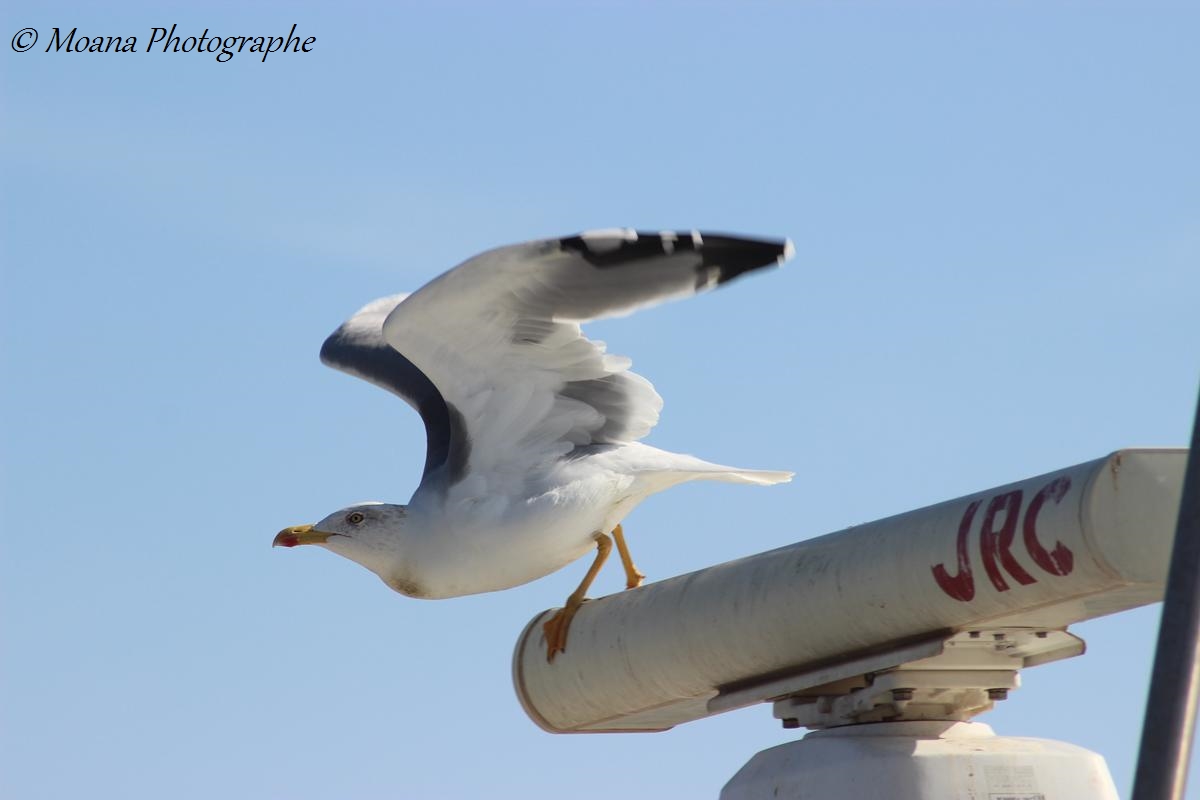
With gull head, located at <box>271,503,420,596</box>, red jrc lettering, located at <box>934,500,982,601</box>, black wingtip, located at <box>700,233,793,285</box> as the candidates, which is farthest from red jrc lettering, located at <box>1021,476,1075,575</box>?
gull head, located at <box>271,503,420,596</box>

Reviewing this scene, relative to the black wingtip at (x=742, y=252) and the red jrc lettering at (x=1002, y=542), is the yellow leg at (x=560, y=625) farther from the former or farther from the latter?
the red jrc lettering at (x=1002, y=542)

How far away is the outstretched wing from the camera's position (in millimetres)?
6082

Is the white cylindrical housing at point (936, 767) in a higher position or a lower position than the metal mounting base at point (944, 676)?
lower

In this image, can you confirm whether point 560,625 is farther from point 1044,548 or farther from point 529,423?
point 1044,548

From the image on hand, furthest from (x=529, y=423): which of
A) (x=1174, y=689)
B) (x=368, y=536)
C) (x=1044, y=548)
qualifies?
(x=1174, y=689)

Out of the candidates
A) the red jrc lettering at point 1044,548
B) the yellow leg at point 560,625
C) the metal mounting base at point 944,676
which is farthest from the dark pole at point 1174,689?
the yellow leg at point 560,625

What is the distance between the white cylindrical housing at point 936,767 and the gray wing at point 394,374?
2.67 metres

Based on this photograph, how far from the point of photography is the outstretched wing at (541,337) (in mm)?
6082

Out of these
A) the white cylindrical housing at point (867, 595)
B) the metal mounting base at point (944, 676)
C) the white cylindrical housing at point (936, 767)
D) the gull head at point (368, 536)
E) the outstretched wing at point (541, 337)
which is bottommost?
the white cylindrical housing at point (936, 767)

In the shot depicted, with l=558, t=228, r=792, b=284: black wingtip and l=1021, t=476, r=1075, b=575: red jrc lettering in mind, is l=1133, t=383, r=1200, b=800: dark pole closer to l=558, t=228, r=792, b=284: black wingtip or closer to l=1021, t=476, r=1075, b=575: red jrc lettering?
l=1021, t=476, r=1075, b=575: red jrc lettering

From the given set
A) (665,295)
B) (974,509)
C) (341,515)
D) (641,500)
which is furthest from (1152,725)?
(341,515)

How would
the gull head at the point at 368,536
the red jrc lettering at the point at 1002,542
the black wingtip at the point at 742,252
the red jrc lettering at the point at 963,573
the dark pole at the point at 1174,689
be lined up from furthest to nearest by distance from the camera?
the gull head at the point at 368,536
the black wingtip at the point at 742,252
the red jrc lettering at the point at 963,573
the red jrc lettering at the point at 1002,542
the dark pole at the point at 1174,689

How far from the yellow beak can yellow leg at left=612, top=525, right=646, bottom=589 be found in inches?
47.6

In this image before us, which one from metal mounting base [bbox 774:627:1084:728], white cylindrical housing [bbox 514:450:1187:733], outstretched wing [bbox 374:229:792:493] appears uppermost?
outstretched wing [bbox 374:229:792:493]
